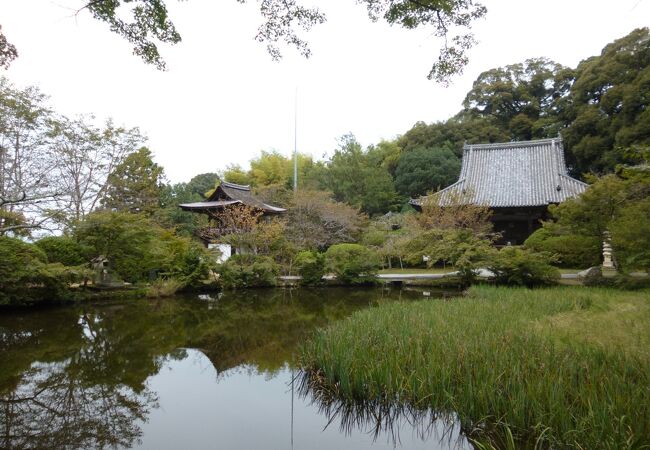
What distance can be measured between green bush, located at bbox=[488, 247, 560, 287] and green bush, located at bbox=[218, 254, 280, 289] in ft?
23.6

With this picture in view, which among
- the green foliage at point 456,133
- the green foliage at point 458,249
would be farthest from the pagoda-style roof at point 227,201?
the green foliage at point 456,133

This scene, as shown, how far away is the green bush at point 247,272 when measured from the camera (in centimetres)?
1354

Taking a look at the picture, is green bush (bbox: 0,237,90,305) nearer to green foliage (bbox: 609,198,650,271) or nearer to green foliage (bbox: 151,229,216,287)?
green foliage (bbox: 151,229,216,287)

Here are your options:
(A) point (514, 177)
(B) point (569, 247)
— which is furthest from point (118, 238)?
(A) point (514, 177)

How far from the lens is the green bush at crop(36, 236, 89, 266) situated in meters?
11.3

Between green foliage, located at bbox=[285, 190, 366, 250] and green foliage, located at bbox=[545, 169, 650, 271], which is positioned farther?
green foliage, located at bbox=[285, 190, 366, 250]

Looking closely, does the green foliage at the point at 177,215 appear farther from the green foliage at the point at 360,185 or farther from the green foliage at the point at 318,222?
the green foliage at the point at 360,185

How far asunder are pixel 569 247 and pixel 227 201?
48.7 feet

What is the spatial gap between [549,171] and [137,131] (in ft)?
65.1

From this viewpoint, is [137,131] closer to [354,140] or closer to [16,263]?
[16,263]

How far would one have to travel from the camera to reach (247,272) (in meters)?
13.7

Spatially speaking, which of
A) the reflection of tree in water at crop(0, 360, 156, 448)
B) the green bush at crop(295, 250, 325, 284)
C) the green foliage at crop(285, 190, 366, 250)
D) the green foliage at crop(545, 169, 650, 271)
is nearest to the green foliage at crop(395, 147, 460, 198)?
the green foliage at crop(285, 190, 366, 250)

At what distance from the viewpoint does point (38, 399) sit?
13.8 feet

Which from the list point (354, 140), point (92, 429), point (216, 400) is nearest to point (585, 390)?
point (216, 400)
